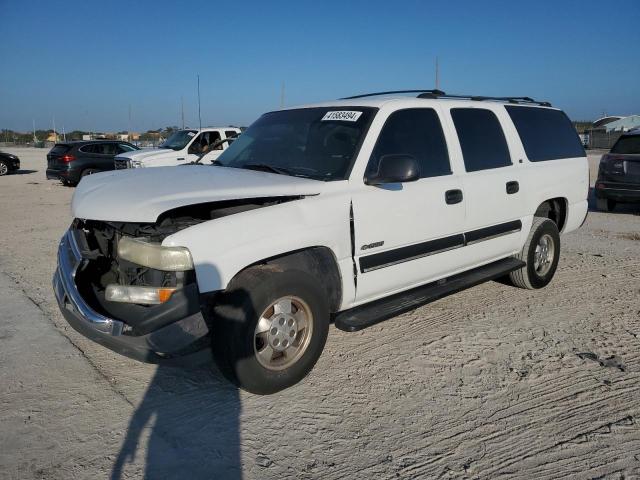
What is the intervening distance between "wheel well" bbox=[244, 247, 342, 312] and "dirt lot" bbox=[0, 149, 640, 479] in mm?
569

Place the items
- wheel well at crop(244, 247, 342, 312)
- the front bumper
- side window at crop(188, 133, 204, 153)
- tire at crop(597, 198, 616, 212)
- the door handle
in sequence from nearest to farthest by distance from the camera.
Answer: the front bumper → wheel well at crop(244, 247, 342, 312) → the door handle → tire at crop(597, 198, 616, 212) → side window at crop(188, 133, 204, 153)

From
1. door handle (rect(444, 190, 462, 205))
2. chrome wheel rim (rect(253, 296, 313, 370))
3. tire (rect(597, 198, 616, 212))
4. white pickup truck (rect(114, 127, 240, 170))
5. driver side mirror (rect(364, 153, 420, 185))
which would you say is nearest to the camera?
chrome wheel rim (rect(253, 296, 313, 370))

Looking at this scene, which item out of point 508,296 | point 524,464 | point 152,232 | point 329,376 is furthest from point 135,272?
point 508,296

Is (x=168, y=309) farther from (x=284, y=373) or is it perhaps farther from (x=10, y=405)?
(x=10, y=405)

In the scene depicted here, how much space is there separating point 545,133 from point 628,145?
18.6 ft

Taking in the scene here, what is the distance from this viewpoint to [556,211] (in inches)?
231

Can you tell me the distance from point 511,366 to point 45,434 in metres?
3.06

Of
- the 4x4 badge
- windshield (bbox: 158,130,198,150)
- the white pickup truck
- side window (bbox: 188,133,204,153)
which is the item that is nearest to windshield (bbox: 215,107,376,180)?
the 4x4 badge

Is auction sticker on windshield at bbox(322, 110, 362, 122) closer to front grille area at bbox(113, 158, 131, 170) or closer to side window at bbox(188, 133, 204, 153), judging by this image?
side window at bbox(188, 133, 204, 153)

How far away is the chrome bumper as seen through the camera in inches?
121

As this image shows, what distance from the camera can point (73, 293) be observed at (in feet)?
10.9

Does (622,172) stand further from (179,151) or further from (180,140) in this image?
(180,140)


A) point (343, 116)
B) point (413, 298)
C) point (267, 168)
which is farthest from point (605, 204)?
point (267, 168)

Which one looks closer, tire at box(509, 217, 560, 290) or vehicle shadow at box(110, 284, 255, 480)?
Result: vehicle shadow at box(110, 284, 255, 480)
